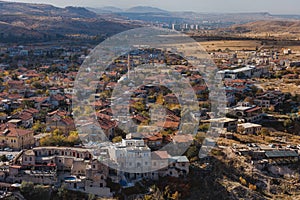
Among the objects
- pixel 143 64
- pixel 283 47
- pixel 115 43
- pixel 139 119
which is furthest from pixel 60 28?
pixel 139 119

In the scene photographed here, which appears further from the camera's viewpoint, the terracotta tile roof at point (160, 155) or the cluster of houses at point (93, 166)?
the terracotta tile roof at point (160, 155)

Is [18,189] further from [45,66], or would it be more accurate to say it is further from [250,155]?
[45,66]

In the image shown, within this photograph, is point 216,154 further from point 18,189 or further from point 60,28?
point 60,28

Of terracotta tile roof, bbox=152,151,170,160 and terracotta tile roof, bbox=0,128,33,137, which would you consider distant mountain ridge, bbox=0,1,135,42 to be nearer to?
terracotta tile roof, bbox=0,128,33,137

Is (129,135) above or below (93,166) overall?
Answer: above

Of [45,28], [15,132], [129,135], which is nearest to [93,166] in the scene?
[129,135]

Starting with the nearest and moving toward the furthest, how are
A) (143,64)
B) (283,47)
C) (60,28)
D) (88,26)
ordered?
(143,64) < (283,47) < (60,28) < (88,26)

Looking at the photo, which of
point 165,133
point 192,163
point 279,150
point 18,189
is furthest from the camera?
point 165,133

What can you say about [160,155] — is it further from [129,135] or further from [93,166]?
[93,166]

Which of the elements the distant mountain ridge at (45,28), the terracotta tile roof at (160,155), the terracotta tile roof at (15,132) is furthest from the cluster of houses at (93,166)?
the distant mountain ridge at (45,28)

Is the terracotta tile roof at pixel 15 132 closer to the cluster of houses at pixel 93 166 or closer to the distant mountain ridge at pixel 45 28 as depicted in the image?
the cluster of houses at pixel 93 166

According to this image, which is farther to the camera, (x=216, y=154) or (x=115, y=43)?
(x=115, y=43)
